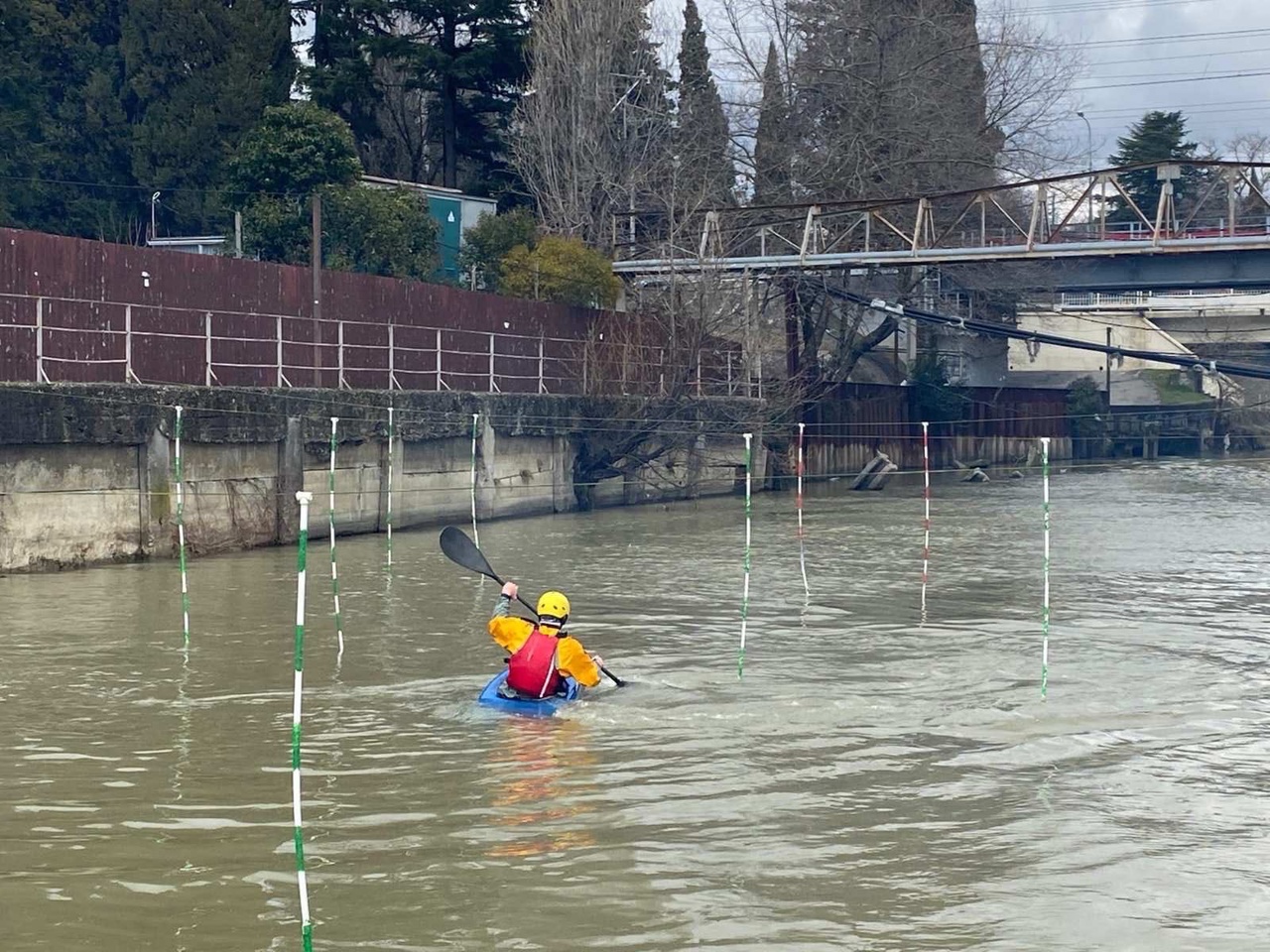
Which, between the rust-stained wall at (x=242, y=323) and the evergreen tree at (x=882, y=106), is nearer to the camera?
the rust-stained wall at (x=242, y=323)

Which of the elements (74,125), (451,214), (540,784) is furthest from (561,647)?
(74,125)

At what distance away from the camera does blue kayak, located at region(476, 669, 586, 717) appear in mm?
12781

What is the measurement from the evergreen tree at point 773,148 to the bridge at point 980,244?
1013 mm

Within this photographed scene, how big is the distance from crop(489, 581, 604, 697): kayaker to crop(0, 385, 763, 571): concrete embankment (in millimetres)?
10250

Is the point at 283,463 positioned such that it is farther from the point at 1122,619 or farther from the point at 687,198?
the point at 687,198

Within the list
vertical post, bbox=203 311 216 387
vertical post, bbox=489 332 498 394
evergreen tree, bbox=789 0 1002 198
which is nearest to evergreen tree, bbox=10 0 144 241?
vertical post, bbox=489 332 498 394

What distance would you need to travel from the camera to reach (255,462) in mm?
25297

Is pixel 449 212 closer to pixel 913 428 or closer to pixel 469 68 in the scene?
pixel 469 68

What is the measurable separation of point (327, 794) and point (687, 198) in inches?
1361

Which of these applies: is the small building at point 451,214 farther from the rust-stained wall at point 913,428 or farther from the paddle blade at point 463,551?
the paddle blade at point 463,551

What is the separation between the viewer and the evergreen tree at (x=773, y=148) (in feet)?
151

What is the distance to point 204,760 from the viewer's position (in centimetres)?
1117

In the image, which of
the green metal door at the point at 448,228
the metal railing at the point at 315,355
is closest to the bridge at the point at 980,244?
the metal railing at the point at 315,355

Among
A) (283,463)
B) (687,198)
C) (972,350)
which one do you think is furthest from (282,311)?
(972,350)
